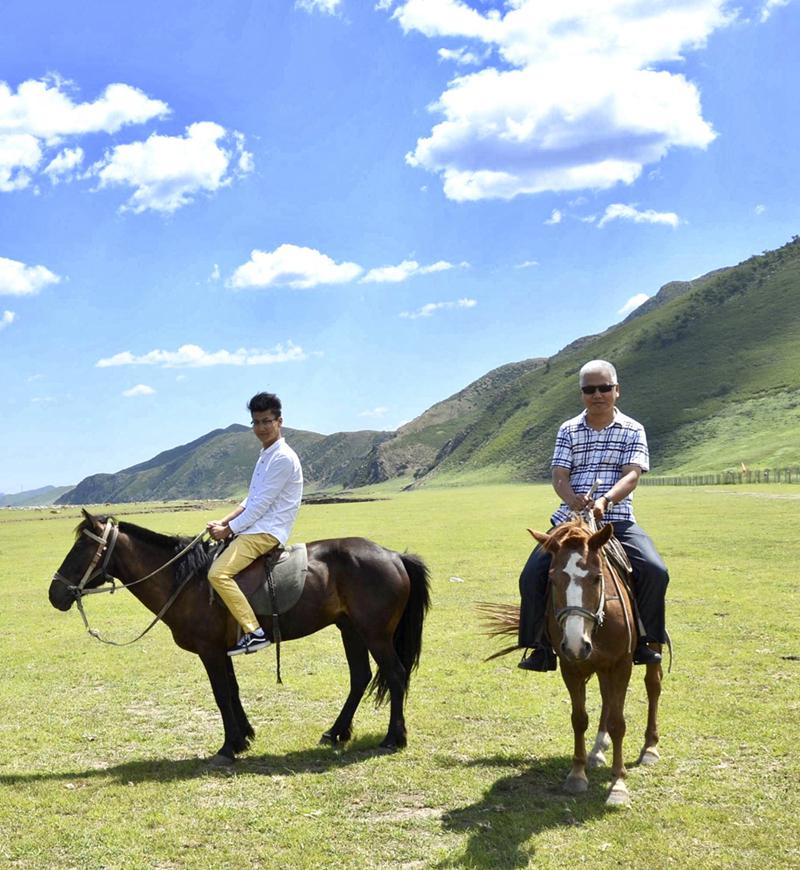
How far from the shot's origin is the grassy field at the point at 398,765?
618 centimetres

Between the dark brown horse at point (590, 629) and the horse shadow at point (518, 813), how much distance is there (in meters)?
0.22

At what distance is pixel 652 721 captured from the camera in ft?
25.8

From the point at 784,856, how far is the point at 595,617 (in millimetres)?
2131

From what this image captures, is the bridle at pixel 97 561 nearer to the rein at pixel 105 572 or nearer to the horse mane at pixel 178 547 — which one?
the rein at pixel 105 572

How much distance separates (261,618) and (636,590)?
4.04 m

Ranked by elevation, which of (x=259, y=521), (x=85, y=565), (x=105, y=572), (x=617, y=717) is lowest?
(x=617, y=717)

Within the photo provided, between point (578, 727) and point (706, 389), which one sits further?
point (706, 389)

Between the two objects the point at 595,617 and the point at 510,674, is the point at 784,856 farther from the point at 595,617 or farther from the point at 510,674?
the point at 510,674

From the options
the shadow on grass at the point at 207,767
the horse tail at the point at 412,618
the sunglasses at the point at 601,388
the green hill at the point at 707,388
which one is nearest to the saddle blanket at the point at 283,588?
the horse tail at the point at 412,618

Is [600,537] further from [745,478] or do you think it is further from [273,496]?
[745,478]

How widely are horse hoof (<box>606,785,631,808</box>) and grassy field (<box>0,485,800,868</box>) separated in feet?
0.28

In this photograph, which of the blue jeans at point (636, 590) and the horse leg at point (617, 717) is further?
the blue jeans at point (636, 590)

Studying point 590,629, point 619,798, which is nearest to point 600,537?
point 590,629

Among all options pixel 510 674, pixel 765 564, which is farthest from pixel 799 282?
pixel 510 674
